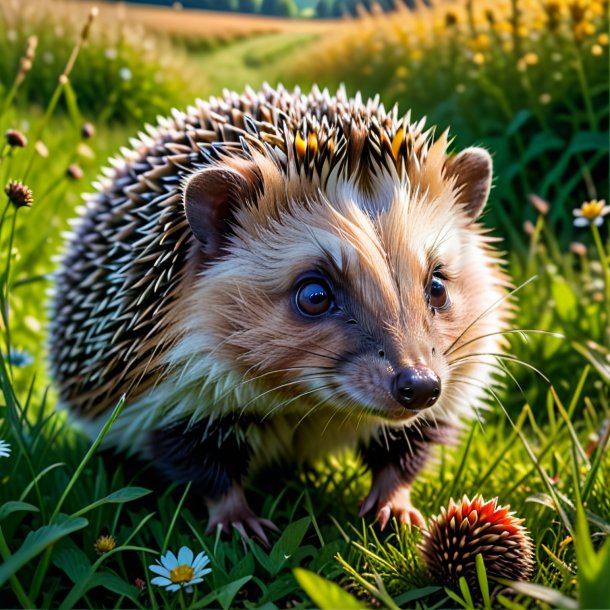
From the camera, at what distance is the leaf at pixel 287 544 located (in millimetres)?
2990

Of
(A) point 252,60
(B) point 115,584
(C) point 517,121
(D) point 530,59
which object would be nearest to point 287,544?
(B) point 115,584

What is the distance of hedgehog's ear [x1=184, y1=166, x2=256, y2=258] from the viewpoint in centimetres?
312

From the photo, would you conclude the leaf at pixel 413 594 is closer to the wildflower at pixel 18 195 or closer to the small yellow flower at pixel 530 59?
the wildflower at pixel 18 195

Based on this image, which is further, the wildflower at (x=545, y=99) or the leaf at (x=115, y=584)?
the wildflower at (x=545, y=99)

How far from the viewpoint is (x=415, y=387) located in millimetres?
2689

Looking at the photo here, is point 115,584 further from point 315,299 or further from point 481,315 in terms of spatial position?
point 481,315

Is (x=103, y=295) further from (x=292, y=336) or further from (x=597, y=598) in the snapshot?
(x=597, y=598)

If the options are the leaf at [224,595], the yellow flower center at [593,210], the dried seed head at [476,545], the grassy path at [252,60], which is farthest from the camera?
the grassy path at [252,60]

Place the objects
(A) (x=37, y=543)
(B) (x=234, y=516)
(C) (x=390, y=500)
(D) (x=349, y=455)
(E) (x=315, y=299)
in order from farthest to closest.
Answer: (D) (x=349, y=455) < (C) (x=390, y=500) < (B) (x=234, y=516) < (E) (x=315, y=299) < (A) (x=37, y=543)

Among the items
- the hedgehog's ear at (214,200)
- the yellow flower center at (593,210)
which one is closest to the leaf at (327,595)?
the hedgehog's ear at (214,200)

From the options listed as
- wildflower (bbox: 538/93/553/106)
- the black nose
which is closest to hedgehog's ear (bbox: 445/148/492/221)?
the black nose

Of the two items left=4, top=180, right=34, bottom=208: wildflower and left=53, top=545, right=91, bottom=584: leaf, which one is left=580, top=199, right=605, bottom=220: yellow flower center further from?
left=53, top=545, right=91, bottom=584: leaf

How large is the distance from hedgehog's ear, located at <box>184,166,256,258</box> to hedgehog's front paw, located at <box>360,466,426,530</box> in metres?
1.21

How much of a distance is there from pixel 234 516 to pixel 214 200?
1.27 meters
